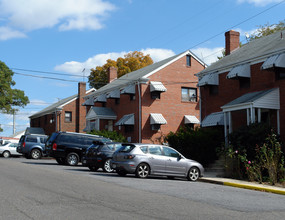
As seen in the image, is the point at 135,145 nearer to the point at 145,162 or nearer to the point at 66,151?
the point at 145,162

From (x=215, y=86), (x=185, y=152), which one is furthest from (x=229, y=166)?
(x=215, y=86)

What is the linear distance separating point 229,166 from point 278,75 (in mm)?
5531

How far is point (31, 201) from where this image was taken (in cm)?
849

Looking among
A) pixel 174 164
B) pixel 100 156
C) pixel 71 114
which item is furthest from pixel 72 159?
pixel 71 114

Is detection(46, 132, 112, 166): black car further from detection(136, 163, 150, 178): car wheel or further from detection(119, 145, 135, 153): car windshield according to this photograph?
detection(136, 163, 150, 178): car wheel

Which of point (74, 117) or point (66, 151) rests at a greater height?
point (74, 117)

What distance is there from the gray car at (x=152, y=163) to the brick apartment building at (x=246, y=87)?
4525 millimetres

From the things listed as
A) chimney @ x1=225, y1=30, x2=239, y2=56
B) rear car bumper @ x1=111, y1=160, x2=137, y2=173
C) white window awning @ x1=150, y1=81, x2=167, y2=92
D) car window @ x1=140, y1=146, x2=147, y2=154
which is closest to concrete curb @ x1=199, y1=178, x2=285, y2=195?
car window @ x1=140, y1=146, x2=147, y2=154

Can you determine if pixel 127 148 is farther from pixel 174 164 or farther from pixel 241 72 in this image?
pixel 241 72

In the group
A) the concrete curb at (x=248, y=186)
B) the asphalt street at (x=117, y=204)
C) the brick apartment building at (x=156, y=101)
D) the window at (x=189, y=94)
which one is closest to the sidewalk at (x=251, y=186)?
the concrete curb at (x=248, y=186)

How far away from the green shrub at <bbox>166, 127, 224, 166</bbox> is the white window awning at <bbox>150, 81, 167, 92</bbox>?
953cm

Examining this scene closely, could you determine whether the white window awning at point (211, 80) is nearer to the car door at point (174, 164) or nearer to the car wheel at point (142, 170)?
the car door at point (174, 164)

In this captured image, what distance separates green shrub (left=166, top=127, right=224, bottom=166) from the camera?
21.0 meters

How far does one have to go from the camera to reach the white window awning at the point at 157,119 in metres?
30.7
